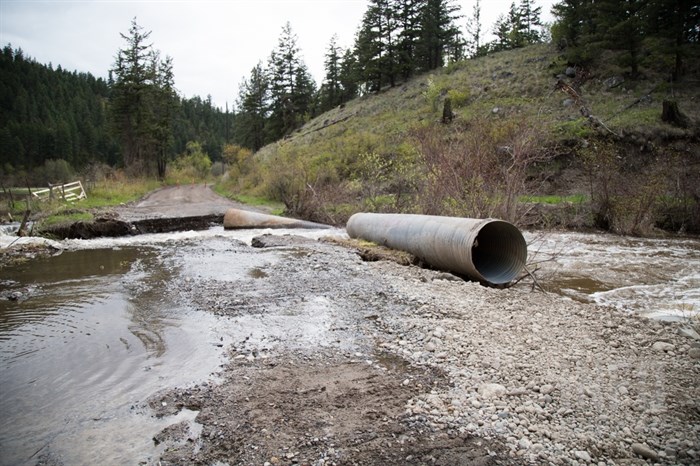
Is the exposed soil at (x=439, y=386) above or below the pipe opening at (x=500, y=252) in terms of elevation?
below

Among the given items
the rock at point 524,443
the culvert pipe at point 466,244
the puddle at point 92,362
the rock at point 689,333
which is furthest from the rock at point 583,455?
the culvert pipe at point 466,244

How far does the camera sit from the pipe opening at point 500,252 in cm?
862

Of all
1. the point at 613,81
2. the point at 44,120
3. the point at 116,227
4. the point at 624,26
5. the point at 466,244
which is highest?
the point at 44,120

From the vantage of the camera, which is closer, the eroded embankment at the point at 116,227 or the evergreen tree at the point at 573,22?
the eroded embankment at the point at 116,227

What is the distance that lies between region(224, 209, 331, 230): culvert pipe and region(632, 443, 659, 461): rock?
16.2 metres

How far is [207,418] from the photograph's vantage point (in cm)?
396

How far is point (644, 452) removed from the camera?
3.26 m

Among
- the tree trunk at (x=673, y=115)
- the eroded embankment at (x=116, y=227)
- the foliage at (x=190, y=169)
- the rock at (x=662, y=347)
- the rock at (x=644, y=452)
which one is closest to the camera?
the rock at (x=644, y=452)

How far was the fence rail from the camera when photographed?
A: 2181 centimetres

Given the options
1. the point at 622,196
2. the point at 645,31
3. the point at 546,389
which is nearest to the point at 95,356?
the point at 546,389

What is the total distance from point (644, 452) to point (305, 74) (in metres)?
71.9

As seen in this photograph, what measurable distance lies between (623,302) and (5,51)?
508 feet

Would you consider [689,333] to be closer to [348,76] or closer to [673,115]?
[673,115]

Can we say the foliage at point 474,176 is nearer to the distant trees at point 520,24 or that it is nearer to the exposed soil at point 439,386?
the exposed soil at point 439,386
